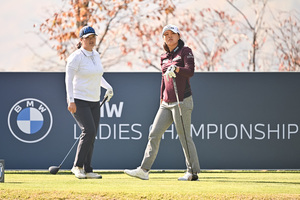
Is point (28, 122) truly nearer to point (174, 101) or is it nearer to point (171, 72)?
point (174, 101)

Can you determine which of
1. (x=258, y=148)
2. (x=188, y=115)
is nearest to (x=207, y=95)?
(x=258, y=148)

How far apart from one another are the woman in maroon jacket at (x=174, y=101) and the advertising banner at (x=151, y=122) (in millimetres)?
1781

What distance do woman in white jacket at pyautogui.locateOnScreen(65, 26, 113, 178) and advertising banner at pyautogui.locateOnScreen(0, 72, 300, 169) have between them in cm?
167

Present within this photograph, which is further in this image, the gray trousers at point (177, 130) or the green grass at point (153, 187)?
the gray trousers at point (177, 130)

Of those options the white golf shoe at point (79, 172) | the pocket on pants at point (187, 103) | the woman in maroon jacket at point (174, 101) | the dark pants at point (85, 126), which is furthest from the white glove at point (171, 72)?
the white golf shoe at point (79, 172)

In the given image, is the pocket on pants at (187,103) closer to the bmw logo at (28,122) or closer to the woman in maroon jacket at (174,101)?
the woman in maroon jacket at (174,101)

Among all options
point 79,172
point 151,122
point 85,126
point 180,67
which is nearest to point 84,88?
point 85,126

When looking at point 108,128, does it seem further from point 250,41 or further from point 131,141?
point 250,41

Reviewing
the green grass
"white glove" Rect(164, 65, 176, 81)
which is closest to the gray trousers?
the green grass

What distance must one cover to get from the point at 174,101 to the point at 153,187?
1138 mm

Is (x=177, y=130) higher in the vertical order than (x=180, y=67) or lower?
lower

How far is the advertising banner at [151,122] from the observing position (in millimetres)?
10148

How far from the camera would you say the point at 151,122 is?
1023 centimetres

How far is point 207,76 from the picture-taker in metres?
10.3
